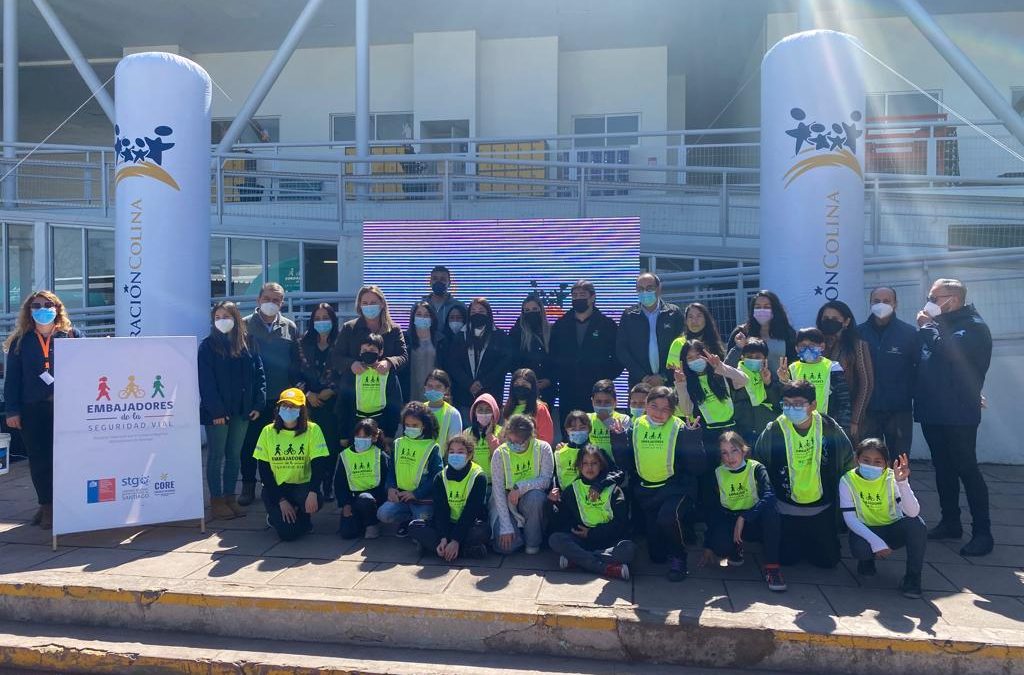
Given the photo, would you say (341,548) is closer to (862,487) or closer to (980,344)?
(862,487)

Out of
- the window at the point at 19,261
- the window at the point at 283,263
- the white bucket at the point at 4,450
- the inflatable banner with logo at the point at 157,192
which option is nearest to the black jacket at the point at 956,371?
the inflatable banner with logo at the point at 157,192

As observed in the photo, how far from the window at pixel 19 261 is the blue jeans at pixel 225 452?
30.6 feet

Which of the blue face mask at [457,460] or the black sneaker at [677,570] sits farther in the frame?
the blue face mask at [457,460]

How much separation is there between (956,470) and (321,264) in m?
9.66

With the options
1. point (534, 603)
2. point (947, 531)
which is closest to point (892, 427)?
point (947, 531)

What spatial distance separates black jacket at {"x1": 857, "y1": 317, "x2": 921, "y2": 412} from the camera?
604 cm

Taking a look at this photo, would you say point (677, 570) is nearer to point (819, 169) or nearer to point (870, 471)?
point (870, 471)

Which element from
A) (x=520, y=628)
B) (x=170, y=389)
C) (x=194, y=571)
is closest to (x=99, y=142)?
(x=170, y=389)

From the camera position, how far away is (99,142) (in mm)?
23781

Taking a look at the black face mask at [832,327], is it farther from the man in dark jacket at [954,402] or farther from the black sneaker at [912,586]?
the black sneaker at [912,586]

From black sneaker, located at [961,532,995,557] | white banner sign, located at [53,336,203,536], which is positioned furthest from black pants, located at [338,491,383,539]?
black sneaker, located at [961,532,995,557]

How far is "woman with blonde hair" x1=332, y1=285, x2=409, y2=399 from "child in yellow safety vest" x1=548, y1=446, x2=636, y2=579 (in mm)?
2100

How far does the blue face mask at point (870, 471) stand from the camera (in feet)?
16.6

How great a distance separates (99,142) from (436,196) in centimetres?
1636
